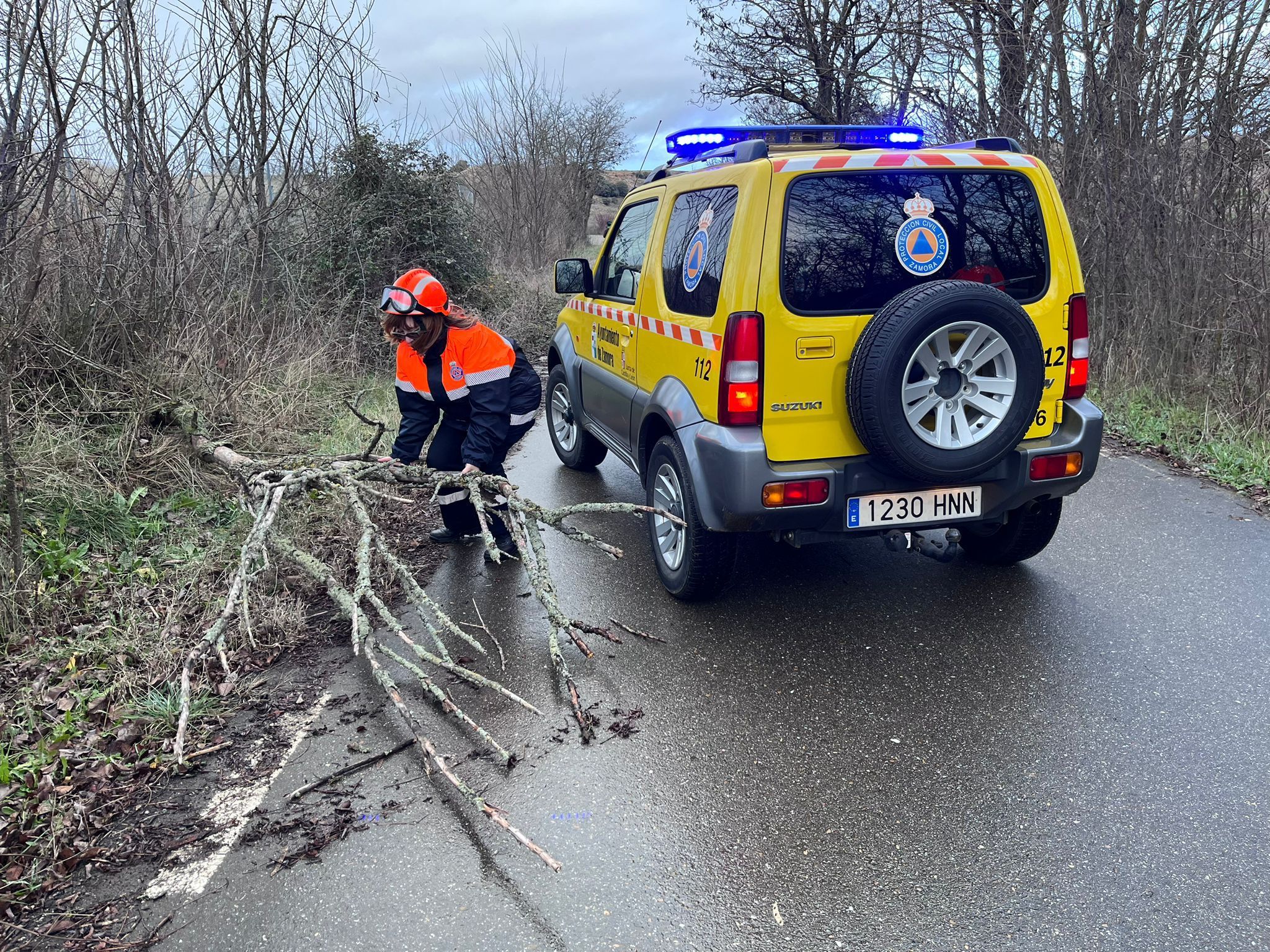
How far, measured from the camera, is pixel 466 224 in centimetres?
1262

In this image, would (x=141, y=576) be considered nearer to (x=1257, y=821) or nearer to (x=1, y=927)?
(x=1, y=927)

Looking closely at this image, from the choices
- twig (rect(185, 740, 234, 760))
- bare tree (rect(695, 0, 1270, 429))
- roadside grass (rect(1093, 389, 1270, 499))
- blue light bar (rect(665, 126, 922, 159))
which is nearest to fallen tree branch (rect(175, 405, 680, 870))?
twig (rect(185, 740, 234, 760))

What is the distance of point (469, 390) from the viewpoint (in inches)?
190

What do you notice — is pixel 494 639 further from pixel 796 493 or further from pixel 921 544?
pixel 921 544

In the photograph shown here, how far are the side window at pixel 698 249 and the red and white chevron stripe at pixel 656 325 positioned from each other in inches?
3.3

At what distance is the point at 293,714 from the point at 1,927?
119 cm

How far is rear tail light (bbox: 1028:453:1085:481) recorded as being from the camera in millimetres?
3881

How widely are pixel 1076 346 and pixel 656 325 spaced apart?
76.4 inches

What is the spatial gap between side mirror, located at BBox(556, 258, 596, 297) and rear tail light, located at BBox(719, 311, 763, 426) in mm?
2512

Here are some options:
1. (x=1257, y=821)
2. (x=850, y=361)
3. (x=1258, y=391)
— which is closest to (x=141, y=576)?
(x=850, y=361)

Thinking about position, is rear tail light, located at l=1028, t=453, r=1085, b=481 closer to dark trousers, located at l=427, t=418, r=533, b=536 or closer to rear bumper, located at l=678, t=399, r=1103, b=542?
rear bumper, located at l=678, t=399, r=1103, b=542

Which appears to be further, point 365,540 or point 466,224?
point 466,224

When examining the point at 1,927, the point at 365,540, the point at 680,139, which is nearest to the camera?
the point at 1,927

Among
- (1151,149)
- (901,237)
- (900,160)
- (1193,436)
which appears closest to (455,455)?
(901,237)
